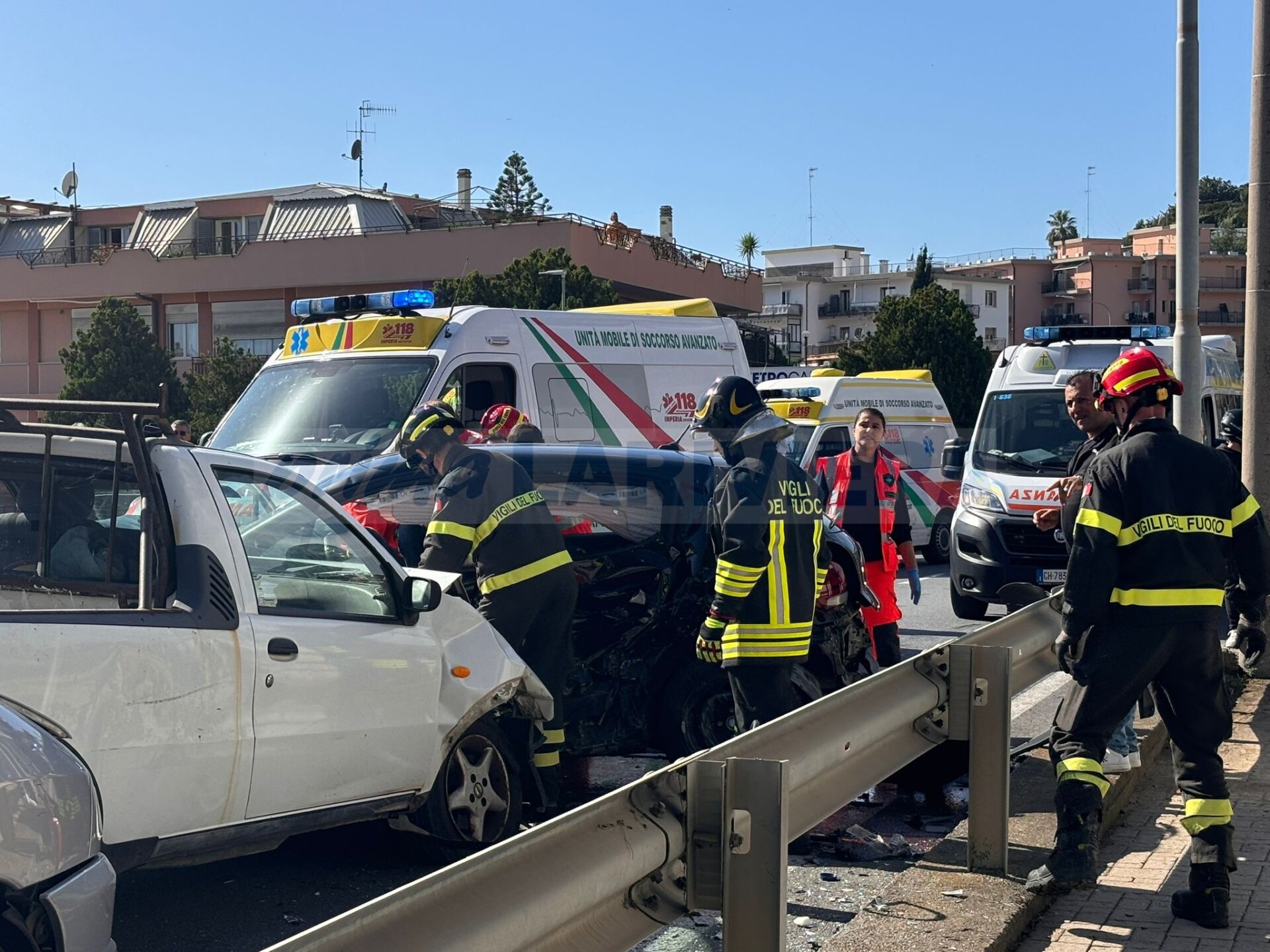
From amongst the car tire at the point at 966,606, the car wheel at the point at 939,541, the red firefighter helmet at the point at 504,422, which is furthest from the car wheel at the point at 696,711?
the car wheel at the point at 939,541

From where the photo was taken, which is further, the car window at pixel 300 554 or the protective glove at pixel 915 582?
the protective glove at pixel 915 582

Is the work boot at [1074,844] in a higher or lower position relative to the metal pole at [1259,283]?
lower

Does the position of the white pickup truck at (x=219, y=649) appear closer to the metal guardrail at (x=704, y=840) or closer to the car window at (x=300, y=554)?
the car window at (x=300, y=554)

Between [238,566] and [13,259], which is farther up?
[13,259]

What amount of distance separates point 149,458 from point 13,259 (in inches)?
2331

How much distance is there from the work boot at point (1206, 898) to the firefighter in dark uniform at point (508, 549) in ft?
8.30

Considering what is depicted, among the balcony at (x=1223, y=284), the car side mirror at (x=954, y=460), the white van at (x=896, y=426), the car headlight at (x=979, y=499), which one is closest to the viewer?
the car headlight at (x=979, y=499)

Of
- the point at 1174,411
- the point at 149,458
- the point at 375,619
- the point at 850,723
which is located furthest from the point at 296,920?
the point at 1174,411

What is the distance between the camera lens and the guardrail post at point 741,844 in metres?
3.12

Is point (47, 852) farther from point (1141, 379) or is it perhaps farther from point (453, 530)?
point (1141, 379)

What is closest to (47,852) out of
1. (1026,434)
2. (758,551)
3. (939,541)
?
(758,551)

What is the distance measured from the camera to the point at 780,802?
124 inches

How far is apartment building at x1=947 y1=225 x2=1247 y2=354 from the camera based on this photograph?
102m

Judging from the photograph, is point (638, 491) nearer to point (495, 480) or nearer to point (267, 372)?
point (495, 480)
